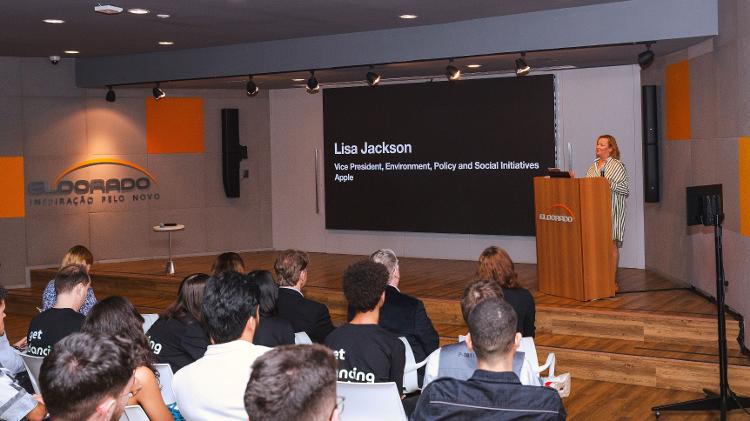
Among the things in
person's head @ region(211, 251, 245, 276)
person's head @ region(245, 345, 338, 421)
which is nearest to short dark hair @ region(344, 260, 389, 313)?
person's head @ region(211, 251, 245, 276)

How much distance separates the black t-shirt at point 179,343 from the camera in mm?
4570

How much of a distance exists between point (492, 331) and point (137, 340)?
65.1 inches

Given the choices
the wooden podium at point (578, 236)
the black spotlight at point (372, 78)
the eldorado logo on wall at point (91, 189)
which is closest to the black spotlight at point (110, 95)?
the eldorado logo on wall at point (91, 189)

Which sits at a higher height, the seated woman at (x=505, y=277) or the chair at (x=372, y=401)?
the seated woman at (x=505, y=277)

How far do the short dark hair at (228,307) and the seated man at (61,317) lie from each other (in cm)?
153

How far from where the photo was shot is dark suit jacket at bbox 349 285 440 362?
5.19 meters

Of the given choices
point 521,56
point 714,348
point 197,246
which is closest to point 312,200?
point 197,246

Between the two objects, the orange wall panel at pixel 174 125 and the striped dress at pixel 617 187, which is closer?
the striped dress at pixel 617 187

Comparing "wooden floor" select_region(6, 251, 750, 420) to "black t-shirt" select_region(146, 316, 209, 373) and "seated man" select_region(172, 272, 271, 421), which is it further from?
"seated man" select_region(172, 272, 271, 421)

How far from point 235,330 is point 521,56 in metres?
6.30

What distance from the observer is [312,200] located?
1343 centimetres

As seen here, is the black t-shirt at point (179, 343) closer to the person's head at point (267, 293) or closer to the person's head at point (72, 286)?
the person's head at point (267, 293)

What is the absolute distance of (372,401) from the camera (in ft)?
12.6

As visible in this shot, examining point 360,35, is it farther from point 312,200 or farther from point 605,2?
point 312,200
